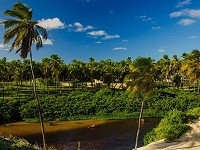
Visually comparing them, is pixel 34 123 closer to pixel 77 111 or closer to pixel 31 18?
pixel 77 111

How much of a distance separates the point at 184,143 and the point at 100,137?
20.1m

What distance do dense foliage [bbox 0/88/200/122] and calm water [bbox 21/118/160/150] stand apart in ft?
39.3

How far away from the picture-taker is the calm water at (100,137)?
50.1m

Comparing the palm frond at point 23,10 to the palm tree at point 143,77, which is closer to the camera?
the palm frond at point 23,10

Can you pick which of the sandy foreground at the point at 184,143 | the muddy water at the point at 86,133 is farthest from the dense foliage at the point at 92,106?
the sandy foreground at the point at 184,143

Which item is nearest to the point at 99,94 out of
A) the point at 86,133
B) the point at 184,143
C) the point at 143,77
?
the point at 86,133

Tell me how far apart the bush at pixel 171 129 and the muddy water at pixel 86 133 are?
4105 millimetres

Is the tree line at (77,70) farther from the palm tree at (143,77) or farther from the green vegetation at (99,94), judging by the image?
the palm tree at (143,77)

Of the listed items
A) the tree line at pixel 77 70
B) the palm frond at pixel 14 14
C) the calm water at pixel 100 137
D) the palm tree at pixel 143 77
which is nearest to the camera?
the palm frond at pixel 14 14

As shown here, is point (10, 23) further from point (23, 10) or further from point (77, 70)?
point (77, 70)

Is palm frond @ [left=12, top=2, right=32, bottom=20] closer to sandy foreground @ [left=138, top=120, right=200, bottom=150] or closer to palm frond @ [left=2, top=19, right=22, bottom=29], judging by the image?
palm frond @ [left=2, top=19, right=22, bottom=29]

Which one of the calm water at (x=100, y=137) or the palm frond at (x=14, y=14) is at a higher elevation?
the palm frond at (x=14, y=14)

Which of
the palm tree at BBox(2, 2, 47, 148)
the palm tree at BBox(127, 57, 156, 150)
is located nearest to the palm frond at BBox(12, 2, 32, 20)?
the palm tree at BBox(2, 2, 47, 148)

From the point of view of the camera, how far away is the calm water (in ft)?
164
